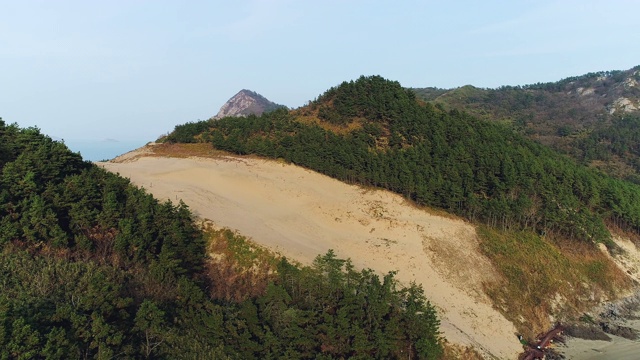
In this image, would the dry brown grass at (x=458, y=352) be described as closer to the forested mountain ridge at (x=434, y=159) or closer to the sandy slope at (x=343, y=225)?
the sandy slope at (x=343, y=225)

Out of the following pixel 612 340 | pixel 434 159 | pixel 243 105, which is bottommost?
pixel 612 340

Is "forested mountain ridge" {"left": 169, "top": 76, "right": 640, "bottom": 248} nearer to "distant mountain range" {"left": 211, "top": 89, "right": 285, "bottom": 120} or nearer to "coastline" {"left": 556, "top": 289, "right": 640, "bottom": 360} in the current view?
"coastline" {"left": 556, "top": 289, "right": 640, "bottom": 360}

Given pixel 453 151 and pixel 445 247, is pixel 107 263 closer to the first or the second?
pixel 445 247

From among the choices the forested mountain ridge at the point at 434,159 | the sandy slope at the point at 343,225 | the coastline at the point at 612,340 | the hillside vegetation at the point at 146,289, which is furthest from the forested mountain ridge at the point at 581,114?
the hillside vegetation at the point at 146,289

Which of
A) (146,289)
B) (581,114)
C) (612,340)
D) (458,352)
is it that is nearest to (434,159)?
(612,340)

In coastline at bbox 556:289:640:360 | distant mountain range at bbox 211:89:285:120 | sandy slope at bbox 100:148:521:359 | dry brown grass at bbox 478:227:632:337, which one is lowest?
coastline at bbox 556:289:640:360

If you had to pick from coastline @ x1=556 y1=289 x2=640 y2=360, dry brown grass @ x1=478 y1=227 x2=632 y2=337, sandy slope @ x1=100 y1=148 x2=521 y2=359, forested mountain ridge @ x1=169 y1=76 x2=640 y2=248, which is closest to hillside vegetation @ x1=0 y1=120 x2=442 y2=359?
sandy slope @ x1=100 y1=148 x2=521 y2=359

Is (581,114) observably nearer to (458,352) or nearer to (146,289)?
(458,352)

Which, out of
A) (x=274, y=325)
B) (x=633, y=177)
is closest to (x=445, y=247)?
(x=274, y=325)
